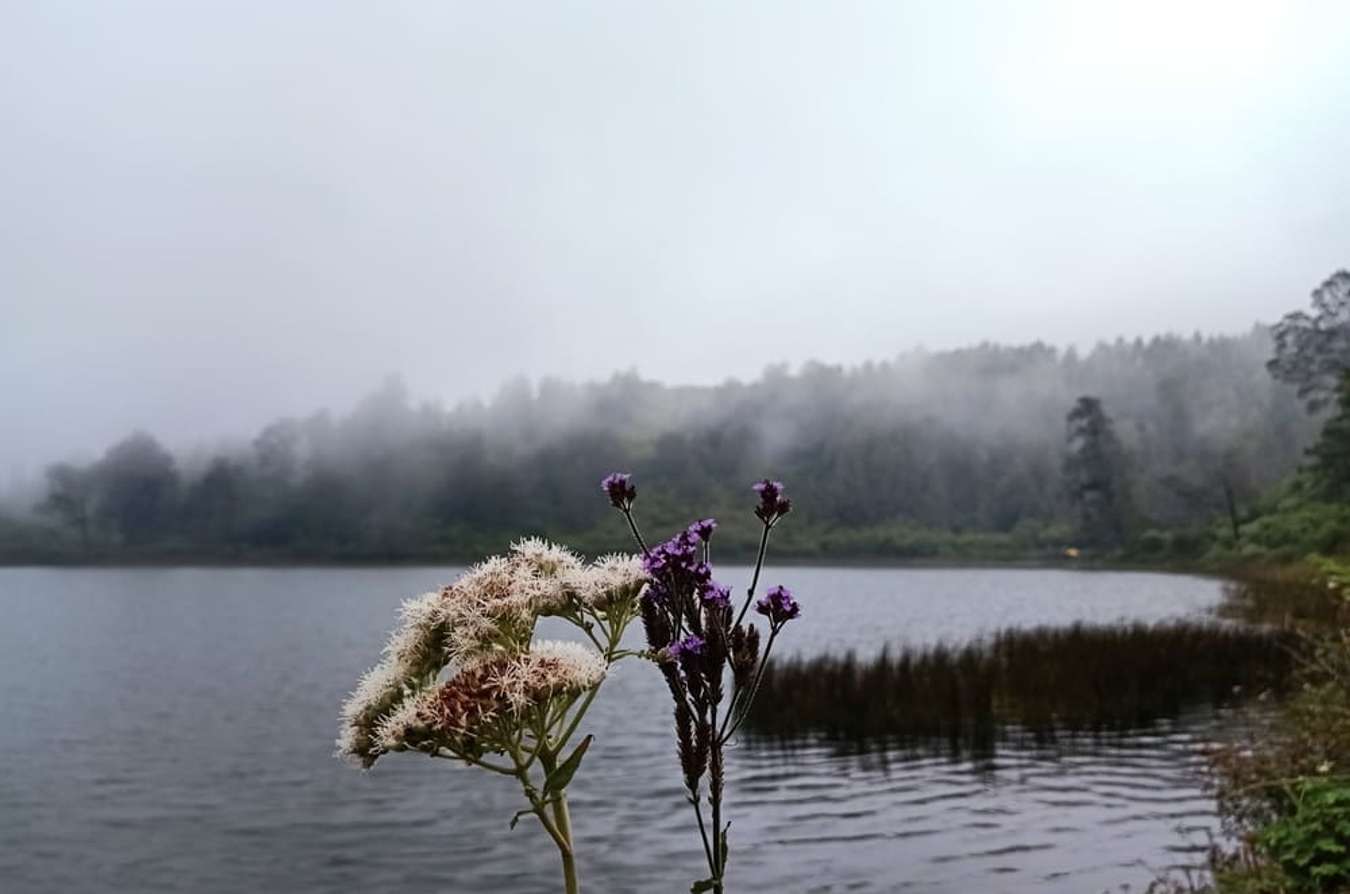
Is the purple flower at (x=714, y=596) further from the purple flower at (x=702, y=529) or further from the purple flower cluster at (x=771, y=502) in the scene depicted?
the purple flower cluster at (x=771, y=502)

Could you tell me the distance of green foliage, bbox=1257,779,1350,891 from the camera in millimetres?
8078

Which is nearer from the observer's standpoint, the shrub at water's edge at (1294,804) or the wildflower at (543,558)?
the wildflower at (543,558)

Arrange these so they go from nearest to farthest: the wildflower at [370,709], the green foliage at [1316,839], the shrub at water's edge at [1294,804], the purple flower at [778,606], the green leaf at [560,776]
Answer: the green leaf at [560,776] → the purple flower at [778,606] → the wildflower at [370,709] → the green foliage at [1316,839] → the shrub at water's edge at [1294,804]

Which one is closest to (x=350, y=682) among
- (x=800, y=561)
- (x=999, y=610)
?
(x=999, y=610)

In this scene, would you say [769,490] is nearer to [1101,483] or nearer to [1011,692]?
[1011,692]

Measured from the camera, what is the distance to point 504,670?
2.85 meters

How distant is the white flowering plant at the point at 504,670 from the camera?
279 cm

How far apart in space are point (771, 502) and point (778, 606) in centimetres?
26

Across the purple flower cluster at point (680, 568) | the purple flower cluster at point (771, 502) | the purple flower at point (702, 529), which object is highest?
the purple flower cluster at point (771, 502)

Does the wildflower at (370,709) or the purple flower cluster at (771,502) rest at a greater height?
the purple flower cluster at (771,502)

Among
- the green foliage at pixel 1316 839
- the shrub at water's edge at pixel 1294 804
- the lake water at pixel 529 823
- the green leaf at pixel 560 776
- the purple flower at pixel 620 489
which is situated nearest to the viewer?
the green leaf at pixel 560 776

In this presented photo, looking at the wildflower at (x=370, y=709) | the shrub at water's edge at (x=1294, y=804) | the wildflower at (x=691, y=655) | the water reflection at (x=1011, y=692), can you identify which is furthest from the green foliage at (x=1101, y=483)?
the wildflower at (x=691, y=655)

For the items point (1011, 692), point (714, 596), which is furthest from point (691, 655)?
point (1011, 692)

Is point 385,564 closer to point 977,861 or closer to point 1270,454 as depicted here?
point 1270,454
